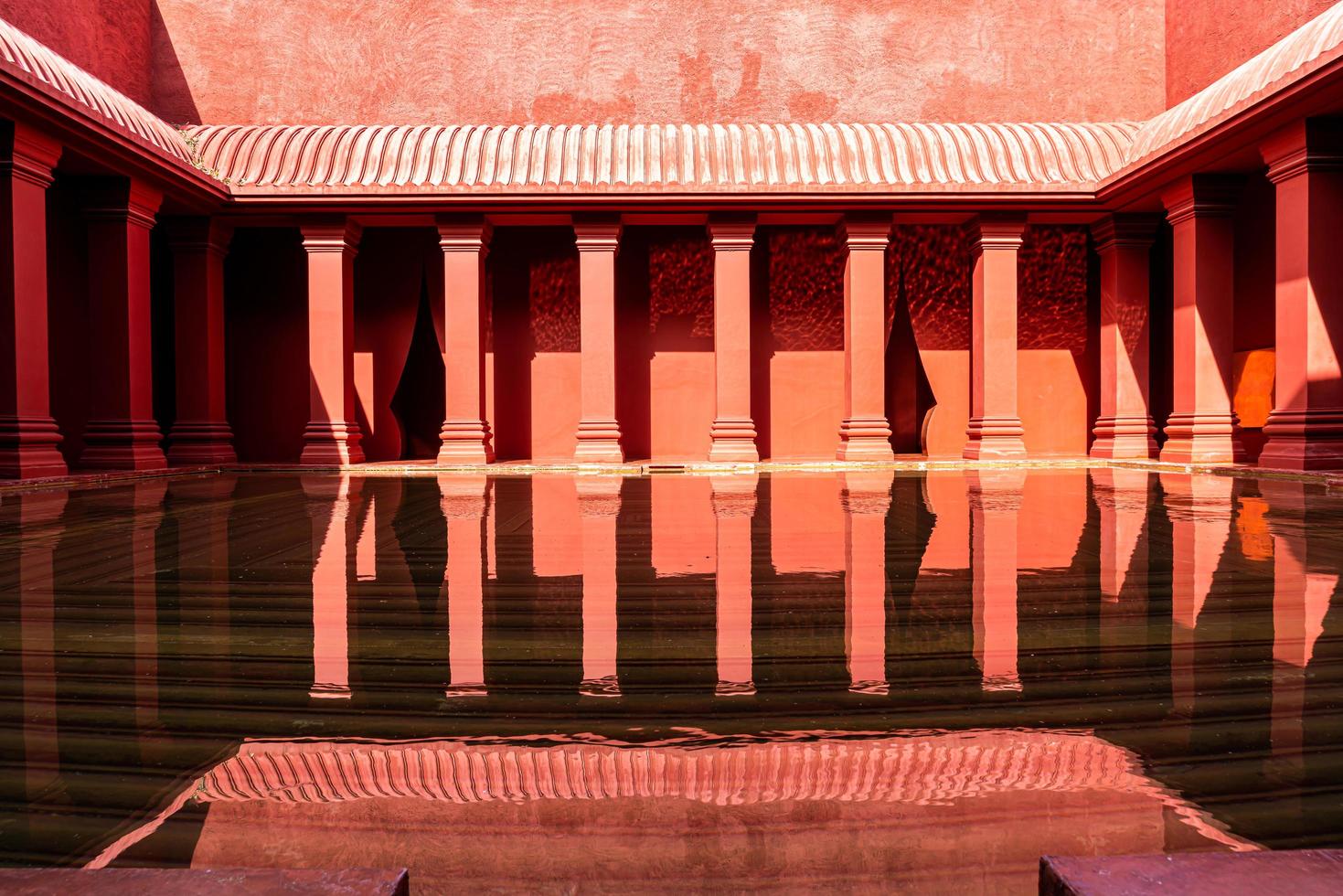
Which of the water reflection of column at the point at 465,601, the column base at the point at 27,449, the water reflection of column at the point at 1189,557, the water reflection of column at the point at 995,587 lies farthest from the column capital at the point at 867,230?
the column base at the point at 27,449

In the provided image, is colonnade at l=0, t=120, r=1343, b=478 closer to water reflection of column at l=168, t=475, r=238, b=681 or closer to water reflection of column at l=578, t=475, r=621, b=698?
water reflection of column at l=168, t=475, r=238, b=681

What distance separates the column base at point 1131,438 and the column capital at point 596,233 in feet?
22.2

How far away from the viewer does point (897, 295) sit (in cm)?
1189

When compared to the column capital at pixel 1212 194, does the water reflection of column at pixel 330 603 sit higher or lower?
lower

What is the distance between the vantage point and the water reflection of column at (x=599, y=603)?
1.72m

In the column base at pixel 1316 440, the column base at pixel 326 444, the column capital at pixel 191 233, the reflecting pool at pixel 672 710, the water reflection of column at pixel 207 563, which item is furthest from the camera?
the column capital at pixel 191 233

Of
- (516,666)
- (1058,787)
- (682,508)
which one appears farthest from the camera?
(682,508)

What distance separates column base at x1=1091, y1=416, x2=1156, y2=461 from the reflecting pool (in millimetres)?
8058

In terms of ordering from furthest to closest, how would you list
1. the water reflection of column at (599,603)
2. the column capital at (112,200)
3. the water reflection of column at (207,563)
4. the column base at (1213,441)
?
the column base at (1213,441) → the column capital at (112,200) → the water reflection of column at (207,563) → the water reflection of column at (599,603)

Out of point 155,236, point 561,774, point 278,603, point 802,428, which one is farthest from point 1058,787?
point 155,236

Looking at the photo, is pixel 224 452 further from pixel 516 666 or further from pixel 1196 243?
pixel 1196 243

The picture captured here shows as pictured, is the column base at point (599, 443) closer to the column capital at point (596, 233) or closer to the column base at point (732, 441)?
the column base at point (732, 441)

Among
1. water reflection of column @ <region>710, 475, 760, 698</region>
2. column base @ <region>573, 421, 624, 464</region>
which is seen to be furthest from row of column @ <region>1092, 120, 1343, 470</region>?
column base @ <region>573, 421, 624, 464</region>

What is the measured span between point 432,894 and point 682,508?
14.6ft
